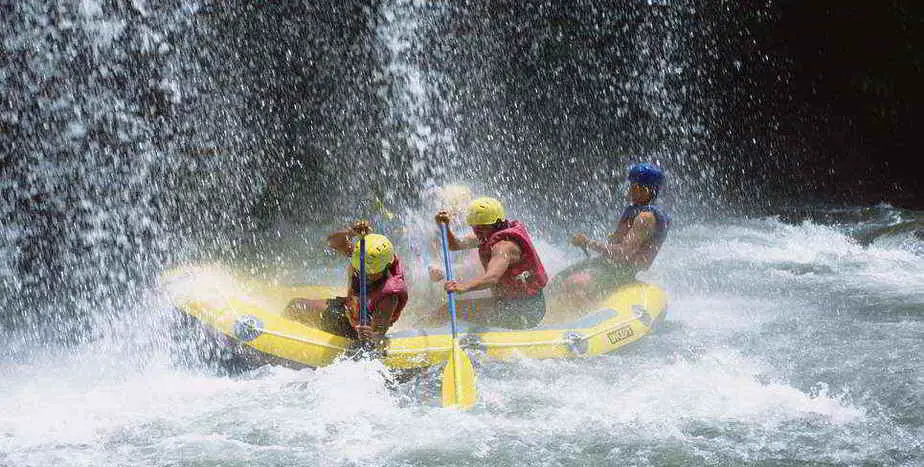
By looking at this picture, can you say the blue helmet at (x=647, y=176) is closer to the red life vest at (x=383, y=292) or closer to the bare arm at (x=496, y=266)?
the bare arm at (x=496, y=266)

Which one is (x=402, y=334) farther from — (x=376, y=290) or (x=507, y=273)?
(x=507, y=273)

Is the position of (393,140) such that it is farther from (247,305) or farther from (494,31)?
(247,305)

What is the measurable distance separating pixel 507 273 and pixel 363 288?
1.16 meters

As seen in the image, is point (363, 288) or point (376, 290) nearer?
point (363, 288)

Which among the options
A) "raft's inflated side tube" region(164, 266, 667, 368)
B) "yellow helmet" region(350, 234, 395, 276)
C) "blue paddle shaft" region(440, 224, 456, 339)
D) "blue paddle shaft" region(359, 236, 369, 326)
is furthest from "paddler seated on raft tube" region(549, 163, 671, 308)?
"blue paddle shaft" region(359, 236, 369, 326)

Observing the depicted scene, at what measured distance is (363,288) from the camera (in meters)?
6.36

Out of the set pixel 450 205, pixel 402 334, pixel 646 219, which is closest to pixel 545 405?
pixel 402 334

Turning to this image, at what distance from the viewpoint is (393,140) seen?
43.7ft

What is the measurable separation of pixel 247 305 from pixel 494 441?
95.4 inches

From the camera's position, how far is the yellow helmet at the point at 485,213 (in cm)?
689

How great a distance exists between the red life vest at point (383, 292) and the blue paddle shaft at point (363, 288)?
6 cm

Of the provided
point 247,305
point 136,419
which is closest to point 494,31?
point 247,305

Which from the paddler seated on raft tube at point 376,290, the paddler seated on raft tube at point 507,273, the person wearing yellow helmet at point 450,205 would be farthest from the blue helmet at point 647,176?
the paddler seated on raft tube at point 376,290

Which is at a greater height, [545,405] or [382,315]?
[382,315]
